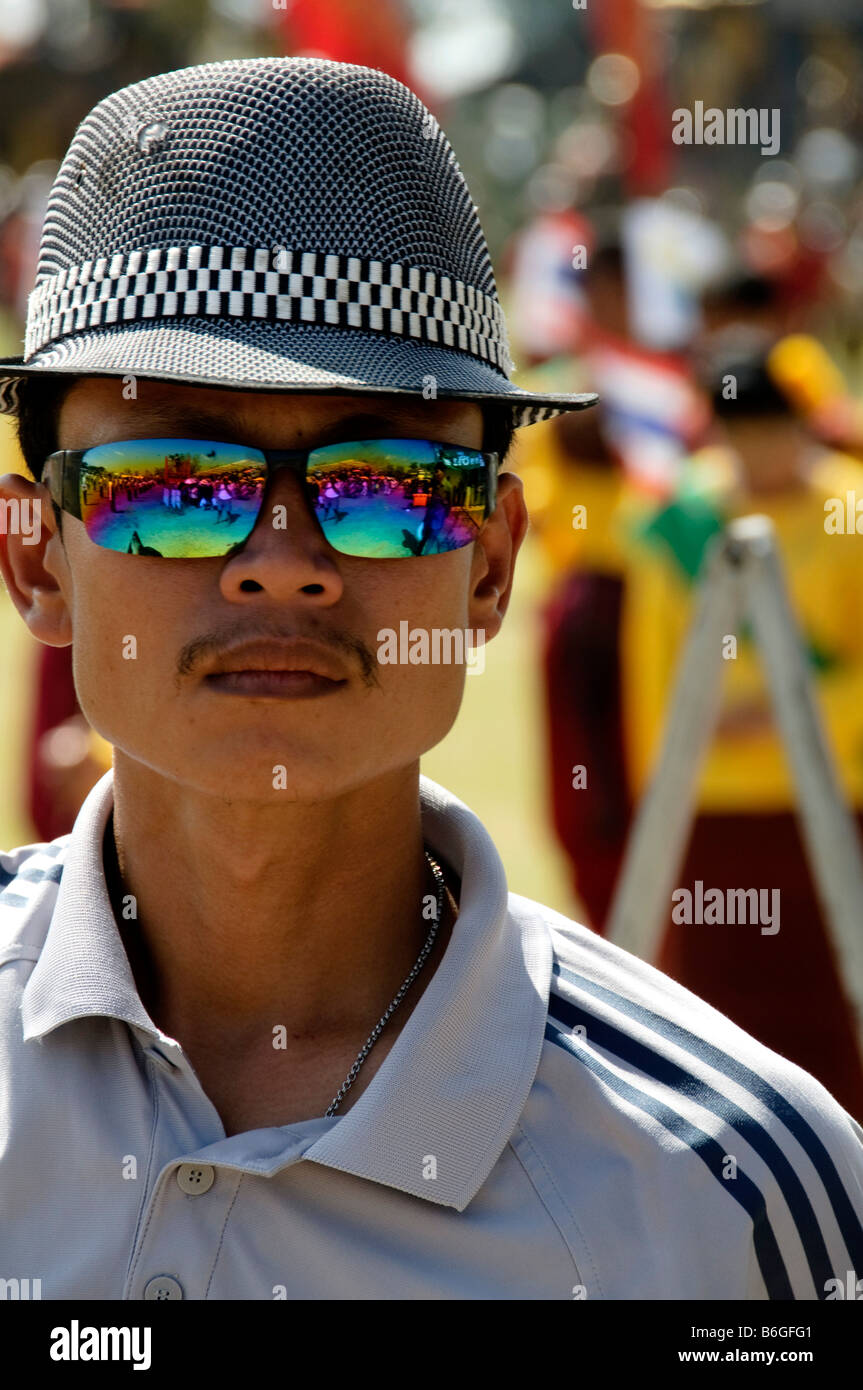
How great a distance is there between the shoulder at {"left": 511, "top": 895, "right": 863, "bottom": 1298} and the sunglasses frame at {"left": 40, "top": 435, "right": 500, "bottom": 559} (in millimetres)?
578

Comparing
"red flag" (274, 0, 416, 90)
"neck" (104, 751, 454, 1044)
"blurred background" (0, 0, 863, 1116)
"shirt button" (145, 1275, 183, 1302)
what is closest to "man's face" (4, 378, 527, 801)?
"neck" (104, 751, 454, 1044)

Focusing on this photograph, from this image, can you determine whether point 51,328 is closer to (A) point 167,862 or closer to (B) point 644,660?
(A) point 167,862

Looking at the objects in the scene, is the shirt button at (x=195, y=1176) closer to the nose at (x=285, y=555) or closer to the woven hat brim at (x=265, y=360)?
the nose at (x=285, y=555)

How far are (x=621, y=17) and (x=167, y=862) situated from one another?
12.2 meters

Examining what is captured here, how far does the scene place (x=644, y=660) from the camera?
573 centimetres

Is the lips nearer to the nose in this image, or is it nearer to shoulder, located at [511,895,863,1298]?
the nose

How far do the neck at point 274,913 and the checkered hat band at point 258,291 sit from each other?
513 mm

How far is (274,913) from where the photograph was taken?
207 cm

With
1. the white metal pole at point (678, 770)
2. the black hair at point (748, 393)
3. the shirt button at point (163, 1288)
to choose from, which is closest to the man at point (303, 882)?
the shirt button at point (163, 1288)

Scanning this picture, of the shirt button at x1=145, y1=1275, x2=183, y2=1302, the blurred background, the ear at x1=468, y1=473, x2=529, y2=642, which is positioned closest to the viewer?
the shirt button at x1=145, y1=1275, x2=183, y2=1302

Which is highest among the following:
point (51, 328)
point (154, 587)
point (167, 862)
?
point (51, 328)

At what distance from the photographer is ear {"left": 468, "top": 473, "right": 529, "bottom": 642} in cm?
222

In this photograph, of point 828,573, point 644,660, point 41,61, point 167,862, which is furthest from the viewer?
point 41,61
